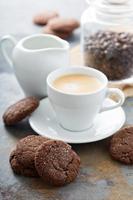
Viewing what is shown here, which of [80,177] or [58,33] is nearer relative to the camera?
[80,177]

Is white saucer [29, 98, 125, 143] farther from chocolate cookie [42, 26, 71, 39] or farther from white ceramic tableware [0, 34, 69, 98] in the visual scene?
chocolate cookie [42, 26, 71, 39]

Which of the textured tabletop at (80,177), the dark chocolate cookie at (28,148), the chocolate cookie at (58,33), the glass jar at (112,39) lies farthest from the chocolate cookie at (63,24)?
the dark chocolate cookie at (28,148)

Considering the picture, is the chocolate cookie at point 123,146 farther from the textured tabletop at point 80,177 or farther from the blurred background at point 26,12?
the blurred background at point 26,12

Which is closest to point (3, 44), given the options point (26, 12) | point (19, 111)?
point (19, 111)

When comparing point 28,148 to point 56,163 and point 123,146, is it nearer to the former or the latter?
point 56,163

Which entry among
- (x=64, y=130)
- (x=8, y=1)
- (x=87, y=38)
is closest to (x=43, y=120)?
(x=64, y=130)

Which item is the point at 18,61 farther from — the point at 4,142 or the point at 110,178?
the point at 110,178

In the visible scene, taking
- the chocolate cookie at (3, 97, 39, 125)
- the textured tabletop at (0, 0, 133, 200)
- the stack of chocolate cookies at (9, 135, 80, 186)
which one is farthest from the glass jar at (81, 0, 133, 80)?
the stack of chocolate cookies at (9, 135, 80, 186)
